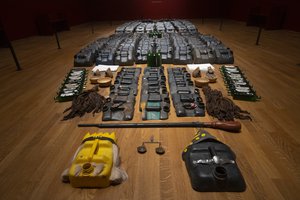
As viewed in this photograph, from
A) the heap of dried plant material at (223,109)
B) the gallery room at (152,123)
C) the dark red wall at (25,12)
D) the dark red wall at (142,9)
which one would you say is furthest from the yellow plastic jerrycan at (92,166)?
the dark red wall at (142,9)

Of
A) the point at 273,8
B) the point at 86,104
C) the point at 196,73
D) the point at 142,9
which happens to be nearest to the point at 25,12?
the point at 142,9

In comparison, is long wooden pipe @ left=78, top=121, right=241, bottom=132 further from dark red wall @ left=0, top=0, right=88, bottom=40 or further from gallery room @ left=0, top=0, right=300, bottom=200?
dark red wall @ left=0, top=0, right=88, bottom=40

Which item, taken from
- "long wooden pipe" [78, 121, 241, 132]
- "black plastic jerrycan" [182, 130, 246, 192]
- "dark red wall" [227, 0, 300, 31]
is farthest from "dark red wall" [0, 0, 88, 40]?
"dark red wall" [227, 0, 300, 31]

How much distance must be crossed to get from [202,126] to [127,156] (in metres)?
0.90

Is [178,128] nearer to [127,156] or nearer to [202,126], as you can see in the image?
[202,126]

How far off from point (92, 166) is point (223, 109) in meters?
1.64

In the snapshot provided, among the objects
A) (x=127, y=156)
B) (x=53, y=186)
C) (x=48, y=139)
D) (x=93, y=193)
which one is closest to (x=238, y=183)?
(x=127, y=156)

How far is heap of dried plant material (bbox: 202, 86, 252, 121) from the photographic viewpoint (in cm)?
236

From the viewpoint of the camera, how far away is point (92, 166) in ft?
5.07

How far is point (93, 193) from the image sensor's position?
1527mm

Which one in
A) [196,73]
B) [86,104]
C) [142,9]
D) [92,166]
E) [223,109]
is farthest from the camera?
[142,9]

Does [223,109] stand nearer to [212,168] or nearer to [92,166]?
[212,168]

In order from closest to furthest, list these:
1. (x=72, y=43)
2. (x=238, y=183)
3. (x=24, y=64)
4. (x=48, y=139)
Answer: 1. (x=238, y=183)
2. (x=48, y=139)
3. (x=24, y=64)
4. (x=72, y=43)

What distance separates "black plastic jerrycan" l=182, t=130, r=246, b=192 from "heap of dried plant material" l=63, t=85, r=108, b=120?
1367 mm
